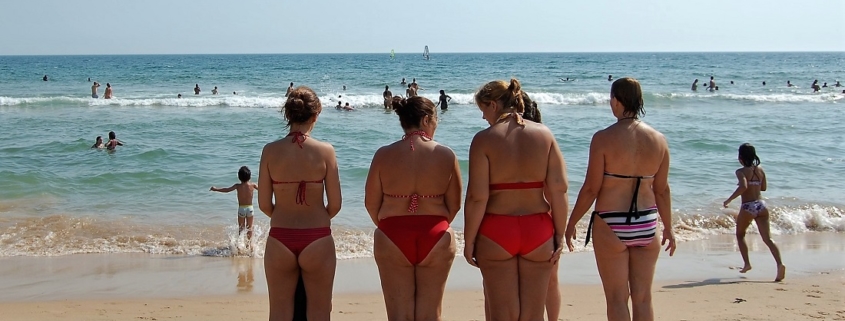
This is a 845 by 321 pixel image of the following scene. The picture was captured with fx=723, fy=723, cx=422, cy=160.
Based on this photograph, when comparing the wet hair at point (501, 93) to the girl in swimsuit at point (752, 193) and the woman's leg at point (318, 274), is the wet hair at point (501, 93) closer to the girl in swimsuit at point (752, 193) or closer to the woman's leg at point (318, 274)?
the woman's leg at point (318, 274)

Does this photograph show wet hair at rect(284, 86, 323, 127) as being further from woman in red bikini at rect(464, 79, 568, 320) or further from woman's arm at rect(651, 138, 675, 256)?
woman's arm at rect(651, 138, 675, 256)

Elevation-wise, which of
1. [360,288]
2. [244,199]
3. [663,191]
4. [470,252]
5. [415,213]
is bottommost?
[360,288]

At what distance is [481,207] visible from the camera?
3.79 metres

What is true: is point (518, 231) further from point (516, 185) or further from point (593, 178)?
point (593, 178)

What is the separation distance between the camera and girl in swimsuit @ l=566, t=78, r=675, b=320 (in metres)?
4.08

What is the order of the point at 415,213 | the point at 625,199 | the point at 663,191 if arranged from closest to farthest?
1. the point at 415,213
2. the point at 625,199
3. the point at 663,191

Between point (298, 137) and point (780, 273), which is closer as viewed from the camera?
point (298, 137)

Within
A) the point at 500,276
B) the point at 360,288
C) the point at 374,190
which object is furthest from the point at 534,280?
the point at 360,288

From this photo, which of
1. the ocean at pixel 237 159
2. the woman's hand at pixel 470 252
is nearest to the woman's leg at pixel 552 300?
the woman's hand at pixel 470 252

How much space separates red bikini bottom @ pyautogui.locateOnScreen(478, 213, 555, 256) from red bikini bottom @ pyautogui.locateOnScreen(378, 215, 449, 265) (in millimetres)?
269

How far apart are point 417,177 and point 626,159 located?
1.21 meters

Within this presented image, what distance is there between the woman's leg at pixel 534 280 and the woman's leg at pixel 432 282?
1.29 ft

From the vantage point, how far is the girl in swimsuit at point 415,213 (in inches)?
152

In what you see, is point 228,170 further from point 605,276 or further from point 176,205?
point 605,276
